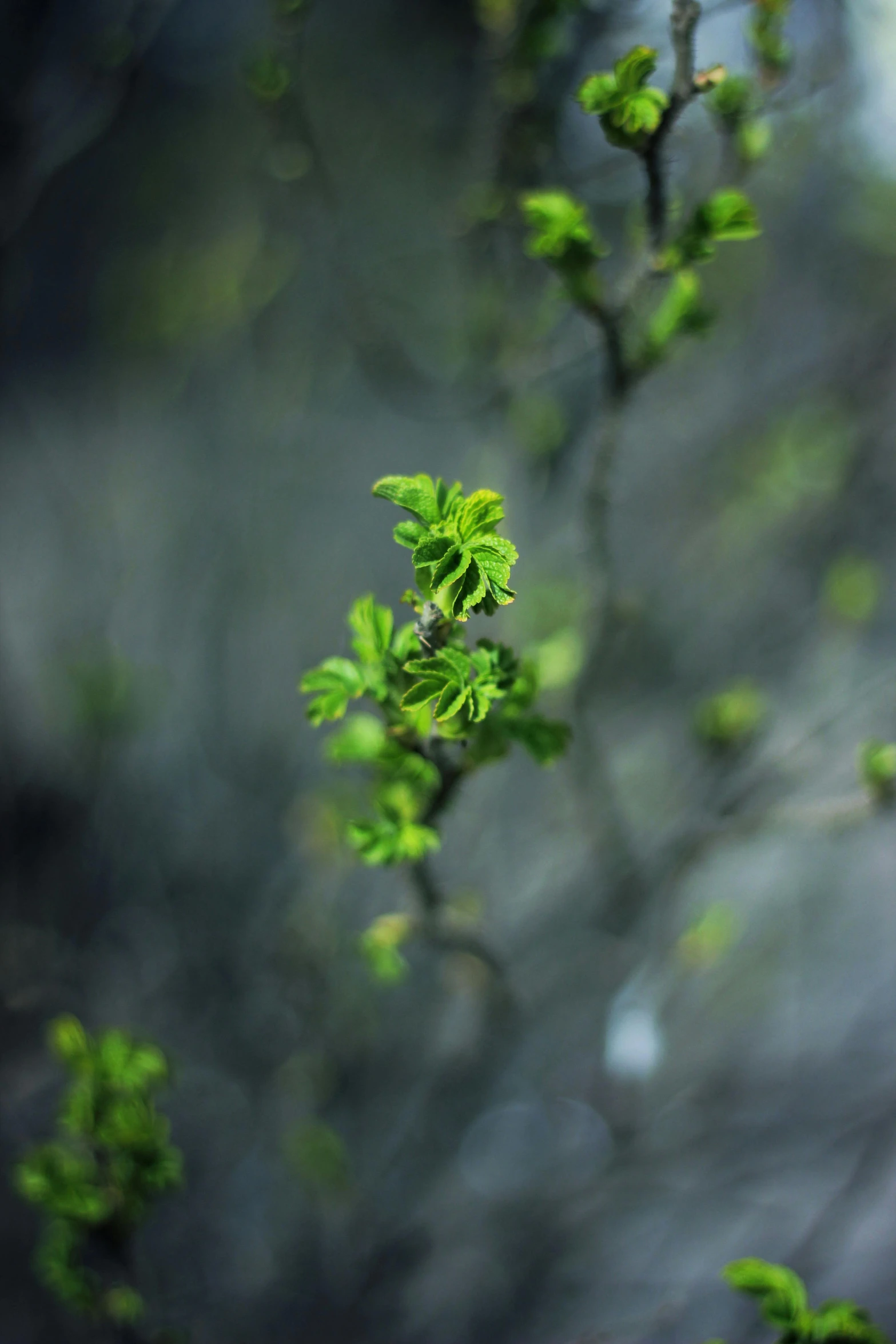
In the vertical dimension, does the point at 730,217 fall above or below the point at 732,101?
below

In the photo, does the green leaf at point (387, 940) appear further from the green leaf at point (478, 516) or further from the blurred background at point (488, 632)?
the green leaf at point (478, 516)

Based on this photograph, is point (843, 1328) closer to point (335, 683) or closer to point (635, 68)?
point (335, 683)

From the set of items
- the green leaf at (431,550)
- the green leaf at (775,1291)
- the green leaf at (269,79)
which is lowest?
the green leaf at (775,1291)

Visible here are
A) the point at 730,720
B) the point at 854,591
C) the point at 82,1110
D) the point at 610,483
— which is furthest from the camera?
the point at 854,591

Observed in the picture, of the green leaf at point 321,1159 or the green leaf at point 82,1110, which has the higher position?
the green leaf at point 321,1159

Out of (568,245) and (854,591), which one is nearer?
(568,245)

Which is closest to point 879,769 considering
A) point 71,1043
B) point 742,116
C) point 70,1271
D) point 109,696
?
point 742,116

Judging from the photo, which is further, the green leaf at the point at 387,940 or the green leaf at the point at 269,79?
the green leaf at the point at 269,79

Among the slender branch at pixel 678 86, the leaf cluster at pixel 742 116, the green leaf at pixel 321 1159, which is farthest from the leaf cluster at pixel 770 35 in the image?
the green leaf at pixel 321 1159
